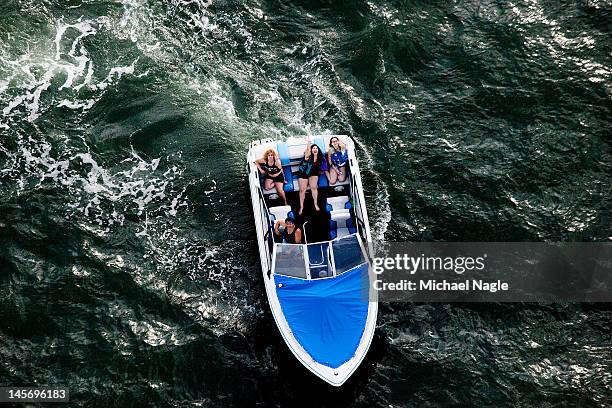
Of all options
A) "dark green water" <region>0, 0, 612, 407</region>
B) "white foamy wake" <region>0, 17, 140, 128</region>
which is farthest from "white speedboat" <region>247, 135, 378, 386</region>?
"white foamy wake" <region>0, 17, 140, 128</region>

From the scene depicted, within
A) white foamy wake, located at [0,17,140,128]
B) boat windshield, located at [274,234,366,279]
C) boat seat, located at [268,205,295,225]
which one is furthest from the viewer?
white foamy wake, located at [0,17,140,128]

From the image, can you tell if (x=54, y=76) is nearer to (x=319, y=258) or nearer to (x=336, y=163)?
(x=336, y=163)

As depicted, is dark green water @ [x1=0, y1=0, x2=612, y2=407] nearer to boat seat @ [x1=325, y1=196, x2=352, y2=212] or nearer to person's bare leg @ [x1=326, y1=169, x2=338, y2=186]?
A: boat seat @ [x1=325, y1=196, x2=352, y2=212]

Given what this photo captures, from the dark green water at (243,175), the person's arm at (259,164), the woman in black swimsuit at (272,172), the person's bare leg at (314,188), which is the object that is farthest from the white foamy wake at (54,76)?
the person's bare leg at (314,188)

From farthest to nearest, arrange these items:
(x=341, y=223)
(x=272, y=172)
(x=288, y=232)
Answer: (x=272, y=172), (x=341, y=223), (x=288, y=232)

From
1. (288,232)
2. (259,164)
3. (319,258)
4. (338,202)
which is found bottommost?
(319,258)

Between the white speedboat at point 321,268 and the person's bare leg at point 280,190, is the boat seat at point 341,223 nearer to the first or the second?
the white speedboat at point 321,268

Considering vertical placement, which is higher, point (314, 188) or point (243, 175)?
point (243, 175)

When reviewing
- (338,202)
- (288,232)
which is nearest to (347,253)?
(288,232)
